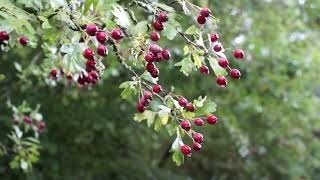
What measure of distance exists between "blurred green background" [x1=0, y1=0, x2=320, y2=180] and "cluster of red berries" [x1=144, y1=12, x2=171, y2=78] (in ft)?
6.59

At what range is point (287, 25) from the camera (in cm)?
490

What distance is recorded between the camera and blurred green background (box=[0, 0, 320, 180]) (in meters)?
4.06

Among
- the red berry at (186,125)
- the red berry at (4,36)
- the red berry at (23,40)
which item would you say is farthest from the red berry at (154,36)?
the red berry at (23,40)

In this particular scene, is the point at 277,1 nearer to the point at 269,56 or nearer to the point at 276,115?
the point at 269,56

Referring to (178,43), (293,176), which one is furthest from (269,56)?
(293,176)

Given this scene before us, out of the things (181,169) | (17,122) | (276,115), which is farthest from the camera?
(181,169)

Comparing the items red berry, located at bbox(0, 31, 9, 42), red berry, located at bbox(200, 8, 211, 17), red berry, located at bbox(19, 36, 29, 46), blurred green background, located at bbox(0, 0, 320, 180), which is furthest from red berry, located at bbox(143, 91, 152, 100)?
blurred green background, located at bbox(0, 0, 320, 180)

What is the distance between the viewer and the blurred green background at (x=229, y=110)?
4.06 m

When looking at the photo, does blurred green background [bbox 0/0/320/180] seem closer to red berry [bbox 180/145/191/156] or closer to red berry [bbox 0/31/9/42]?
red berry [bbox 0/31/9/42]

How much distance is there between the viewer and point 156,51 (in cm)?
145

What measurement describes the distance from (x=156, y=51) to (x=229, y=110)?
352 centimetres

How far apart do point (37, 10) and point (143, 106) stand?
47cm

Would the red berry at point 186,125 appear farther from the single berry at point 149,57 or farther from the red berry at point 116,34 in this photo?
the red berry at point 116,34

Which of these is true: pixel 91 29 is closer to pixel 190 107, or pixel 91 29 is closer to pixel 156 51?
pixel 156 51
